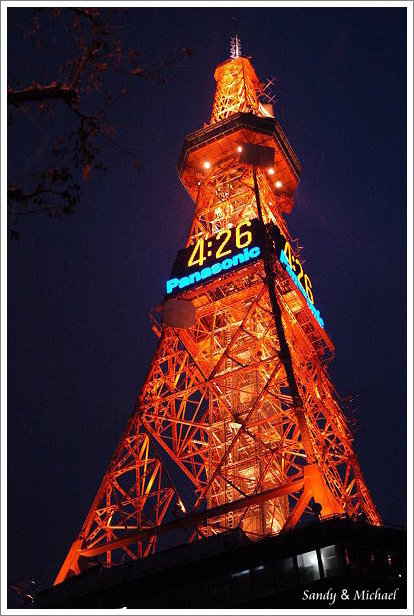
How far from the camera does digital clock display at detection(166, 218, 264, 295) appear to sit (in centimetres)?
3516

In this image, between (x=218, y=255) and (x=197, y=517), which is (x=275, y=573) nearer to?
(x=197, y=517)

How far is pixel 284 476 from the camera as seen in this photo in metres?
31.2

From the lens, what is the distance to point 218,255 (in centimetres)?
3619

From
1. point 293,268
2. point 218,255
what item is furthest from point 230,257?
point 293,268

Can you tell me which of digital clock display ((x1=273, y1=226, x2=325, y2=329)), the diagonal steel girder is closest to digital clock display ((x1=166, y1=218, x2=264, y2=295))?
digital clock display ((x1=273, y1=226, x2=325, y2=329))

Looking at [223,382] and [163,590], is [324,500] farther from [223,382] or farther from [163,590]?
[223,382]

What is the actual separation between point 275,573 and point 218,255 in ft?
60.8

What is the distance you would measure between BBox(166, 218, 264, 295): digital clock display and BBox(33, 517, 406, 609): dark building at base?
15.6 metres

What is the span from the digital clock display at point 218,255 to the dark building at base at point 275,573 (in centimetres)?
1562

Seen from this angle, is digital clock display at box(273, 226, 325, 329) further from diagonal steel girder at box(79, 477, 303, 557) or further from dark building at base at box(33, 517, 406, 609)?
dark building at base at box(33, 517, 406, 609)

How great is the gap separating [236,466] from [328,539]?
10700mm

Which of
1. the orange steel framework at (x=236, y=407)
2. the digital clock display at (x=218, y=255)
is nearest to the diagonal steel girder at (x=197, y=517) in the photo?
the orange steel framework at (x=236, y=407)

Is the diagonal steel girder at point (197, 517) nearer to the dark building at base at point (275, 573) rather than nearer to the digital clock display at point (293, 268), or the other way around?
the dark building at base at point (275, 573)

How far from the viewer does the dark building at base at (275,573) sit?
2072cm
